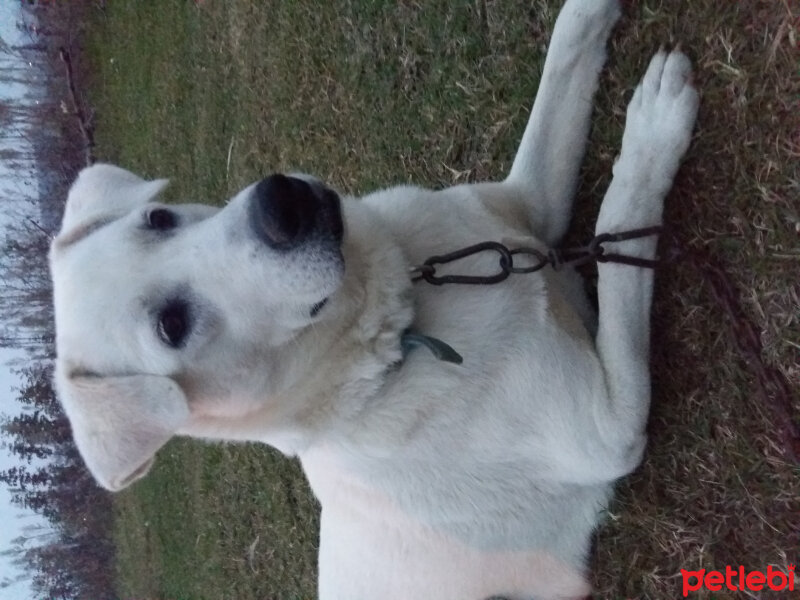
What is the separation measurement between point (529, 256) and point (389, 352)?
0.64m

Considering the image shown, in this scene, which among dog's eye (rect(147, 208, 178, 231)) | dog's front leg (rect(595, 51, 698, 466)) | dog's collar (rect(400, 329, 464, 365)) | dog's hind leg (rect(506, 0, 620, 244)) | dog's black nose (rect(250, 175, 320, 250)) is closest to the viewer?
dog's black nose (rect(250, 175, 320, 250))

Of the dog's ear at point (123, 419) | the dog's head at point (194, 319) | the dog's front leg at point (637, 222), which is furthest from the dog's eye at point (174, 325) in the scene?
the dog's front leg at point (637, 222)

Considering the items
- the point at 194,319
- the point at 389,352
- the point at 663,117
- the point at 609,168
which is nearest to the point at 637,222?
the point at 663,117

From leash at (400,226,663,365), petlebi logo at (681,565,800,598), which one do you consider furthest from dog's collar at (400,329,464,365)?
petlebi logo at (681,565,800,598)

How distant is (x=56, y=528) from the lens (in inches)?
611

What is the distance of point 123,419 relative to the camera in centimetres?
264

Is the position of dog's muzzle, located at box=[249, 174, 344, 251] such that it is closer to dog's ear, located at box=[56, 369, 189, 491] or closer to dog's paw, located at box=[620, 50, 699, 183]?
dog's ear, located at box=[56, 369, 189, 491]

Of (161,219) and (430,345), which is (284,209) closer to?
(430,345)

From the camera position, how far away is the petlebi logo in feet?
8.95

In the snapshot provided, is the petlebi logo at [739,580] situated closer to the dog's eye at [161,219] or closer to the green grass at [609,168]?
the green grass at [609,168]

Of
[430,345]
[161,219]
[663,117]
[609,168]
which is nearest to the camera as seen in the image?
[430,345]

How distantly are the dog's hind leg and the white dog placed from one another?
27 mm

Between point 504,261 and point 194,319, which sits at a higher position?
point 504,261

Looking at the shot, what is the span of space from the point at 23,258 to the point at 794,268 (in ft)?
45.6
